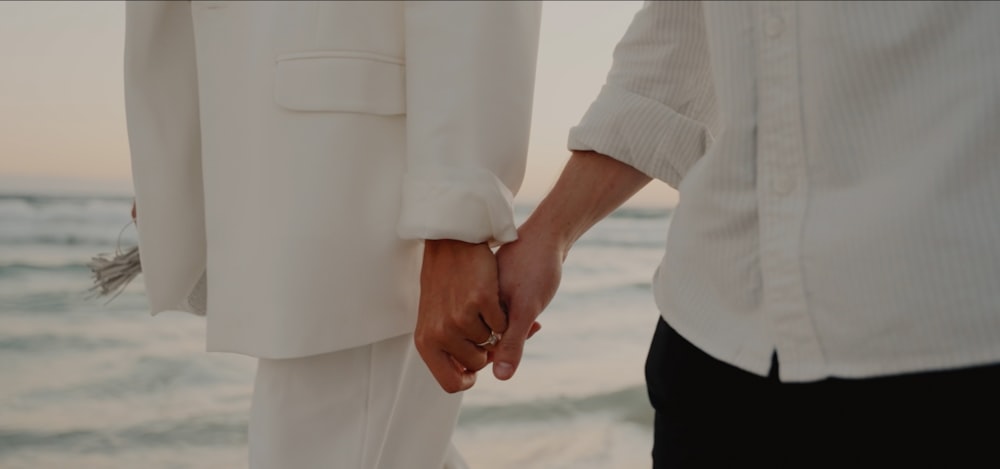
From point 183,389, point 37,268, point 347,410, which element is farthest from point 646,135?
point 37,268

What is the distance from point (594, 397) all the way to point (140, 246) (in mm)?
3275

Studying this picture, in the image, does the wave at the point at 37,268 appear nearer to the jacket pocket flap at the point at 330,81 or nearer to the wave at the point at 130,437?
the wave at the point at 130,437

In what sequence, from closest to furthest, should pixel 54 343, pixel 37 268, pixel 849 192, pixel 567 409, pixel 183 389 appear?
pixel 849 192 < pixel 567 409 < pixel 183 389 < pixel 54 343 < pixel 37 268

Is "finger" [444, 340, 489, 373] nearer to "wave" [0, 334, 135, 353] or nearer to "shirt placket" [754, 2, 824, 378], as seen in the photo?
"shirt placket" [754, 2, 824, 378]

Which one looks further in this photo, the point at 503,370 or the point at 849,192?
the point at 503,370

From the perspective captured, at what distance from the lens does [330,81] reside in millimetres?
1188

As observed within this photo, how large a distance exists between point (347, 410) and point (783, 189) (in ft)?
2.24

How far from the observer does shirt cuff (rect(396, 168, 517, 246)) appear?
116 centimetres

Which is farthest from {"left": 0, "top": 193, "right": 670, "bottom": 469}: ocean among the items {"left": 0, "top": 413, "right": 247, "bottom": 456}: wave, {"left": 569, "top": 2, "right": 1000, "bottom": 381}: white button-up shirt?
{"left": 569, "top": 2, "right": 1000, "bottom": 381}: white button-up shirt

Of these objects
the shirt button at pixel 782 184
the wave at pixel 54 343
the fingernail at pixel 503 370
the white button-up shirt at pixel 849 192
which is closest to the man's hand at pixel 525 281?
the fingernail at pixel 503 370

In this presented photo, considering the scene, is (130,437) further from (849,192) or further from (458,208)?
(849,192)

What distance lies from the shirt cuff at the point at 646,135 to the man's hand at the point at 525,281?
147 mm

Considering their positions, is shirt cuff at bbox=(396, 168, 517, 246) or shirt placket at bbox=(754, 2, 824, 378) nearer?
shirt placket at bbox=(754, 2, 824, 378)

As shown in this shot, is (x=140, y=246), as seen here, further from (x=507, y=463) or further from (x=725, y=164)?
(x=507, y=463)
